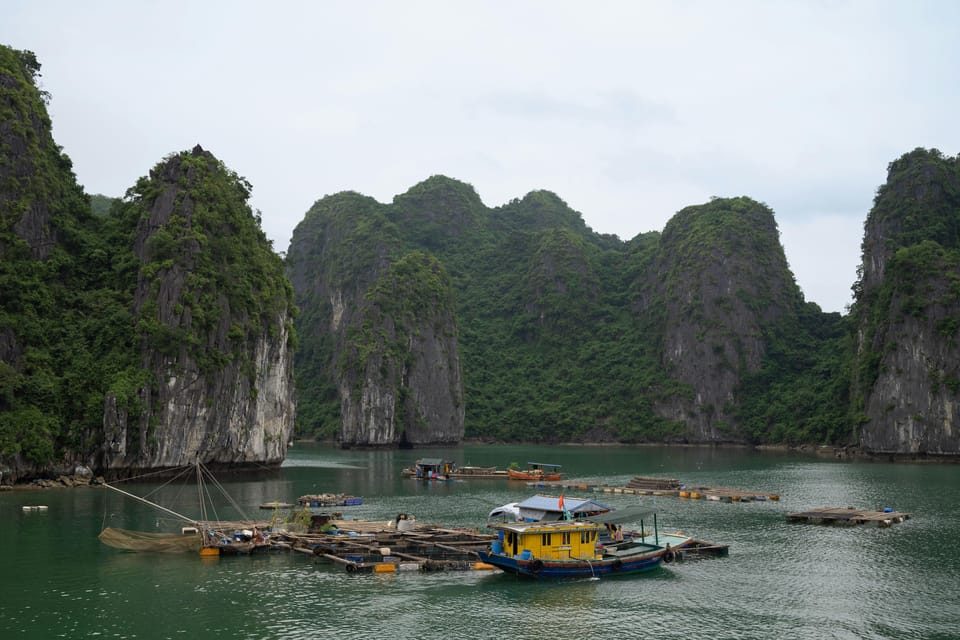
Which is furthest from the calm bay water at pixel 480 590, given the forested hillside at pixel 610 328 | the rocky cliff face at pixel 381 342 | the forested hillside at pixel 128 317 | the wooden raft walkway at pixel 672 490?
the forested hillside at pixel 610 328

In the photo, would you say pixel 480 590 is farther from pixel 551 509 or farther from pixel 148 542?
pixel 148 542

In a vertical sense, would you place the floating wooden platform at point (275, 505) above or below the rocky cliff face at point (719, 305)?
below

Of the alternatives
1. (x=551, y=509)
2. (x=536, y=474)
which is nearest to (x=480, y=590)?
(x=551, y=509)

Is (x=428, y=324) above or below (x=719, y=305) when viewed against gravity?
below

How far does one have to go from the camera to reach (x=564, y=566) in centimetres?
2789

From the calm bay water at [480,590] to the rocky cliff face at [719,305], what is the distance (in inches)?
3303

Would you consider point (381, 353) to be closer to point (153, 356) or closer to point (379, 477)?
point (379, 477)

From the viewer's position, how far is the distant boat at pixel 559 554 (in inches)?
1097

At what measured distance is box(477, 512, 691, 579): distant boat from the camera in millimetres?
27859

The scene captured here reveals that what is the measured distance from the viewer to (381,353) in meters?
115

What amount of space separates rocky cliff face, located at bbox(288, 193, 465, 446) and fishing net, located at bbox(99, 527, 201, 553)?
80408mm

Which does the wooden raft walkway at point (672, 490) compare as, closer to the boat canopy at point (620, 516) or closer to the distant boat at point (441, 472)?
the distant boat at point (441, 472)

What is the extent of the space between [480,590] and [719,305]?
114538 mm

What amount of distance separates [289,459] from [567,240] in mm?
84380
